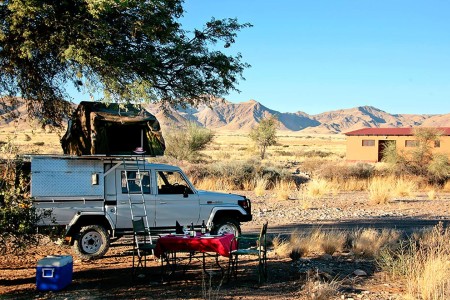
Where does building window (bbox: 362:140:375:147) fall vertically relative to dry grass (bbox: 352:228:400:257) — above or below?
above

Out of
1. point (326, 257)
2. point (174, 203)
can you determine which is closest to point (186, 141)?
point (174, 203)

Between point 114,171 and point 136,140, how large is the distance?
114cm

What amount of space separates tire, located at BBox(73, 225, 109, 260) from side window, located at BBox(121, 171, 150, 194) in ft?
3.40

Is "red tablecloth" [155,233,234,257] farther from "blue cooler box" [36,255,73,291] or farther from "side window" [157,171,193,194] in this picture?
"side window" [157,171,193,194]

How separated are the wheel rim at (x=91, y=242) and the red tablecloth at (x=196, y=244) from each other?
8.87 ft

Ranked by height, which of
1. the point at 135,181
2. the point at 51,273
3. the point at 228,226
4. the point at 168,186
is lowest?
the point at 51,273

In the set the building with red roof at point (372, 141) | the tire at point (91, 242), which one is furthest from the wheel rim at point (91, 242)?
the building with red roof at point (372, 141)

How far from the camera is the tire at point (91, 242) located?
11750mm

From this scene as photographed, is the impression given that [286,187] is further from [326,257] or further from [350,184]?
[326,257]

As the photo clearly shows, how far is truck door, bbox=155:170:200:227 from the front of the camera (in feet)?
41.3

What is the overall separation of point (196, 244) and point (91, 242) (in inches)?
134

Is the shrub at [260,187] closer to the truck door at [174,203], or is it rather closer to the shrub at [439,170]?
the shrub at [439,170]

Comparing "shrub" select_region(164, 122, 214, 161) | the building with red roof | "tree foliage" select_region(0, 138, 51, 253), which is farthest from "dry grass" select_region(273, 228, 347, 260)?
the building with red roof

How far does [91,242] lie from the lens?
11898 mm
